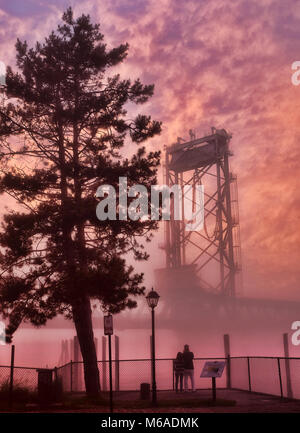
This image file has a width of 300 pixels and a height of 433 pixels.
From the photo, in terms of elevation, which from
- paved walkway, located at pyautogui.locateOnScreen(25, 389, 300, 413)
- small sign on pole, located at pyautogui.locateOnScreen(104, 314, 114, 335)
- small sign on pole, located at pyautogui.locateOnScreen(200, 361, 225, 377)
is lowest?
paved walkway, located at pyautogui.locateOnScreen(25, 389, 300, 413)

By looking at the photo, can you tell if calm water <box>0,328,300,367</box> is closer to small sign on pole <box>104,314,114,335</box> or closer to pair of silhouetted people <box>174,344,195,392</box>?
pair of silhouetted people <box>174,344,195,392</box>

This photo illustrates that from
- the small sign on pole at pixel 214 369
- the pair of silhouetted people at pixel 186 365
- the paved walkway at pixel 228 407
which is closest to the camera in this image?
the paved walkway at pixel 228 407

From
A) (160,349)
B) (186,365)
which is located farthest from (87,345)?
(160,349)

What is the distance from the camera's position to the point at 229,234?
89.9 metres

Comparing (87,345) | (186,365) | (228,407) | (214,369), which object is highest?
(87,345)

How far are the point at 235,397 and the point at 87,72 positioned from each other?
571 inches

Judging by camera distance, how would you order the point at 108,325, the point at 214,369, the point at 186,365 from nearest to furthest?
the point at 108,325, the point at 214,369, the point at 186,365

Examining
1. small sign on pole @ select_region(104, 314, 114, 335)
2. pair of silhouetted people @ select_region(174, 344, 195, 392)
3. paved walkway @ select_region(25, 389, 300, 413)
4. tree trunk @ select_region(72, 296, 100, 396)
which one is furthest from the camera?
pair of silhouetted people @ select_region(174, 344, 195, 392)

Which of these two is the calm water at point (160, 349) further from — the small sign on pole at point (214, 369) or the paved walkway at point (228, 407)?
the small sign on pole at point (214, 369)

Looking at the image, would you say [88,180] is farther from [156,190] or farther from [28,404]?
[28,404]

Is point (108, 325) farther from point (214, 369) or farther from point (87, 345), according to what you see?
point (87, 345)

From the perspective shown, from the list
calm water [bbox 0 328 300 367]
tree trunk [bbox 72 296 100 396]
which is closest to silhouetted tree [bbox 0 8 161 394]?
tree trunk [bbox 72 296 100 396]

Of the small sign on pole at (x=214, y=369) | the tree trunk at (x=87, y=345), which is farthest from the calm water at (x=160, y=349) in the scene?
the small sign on pole at (x=214, y=369)

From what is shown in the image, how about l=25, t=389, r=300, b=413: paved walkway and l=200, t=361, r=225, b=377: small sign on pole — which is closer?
l=25, t=389, r=300, b=413: paved walkway
